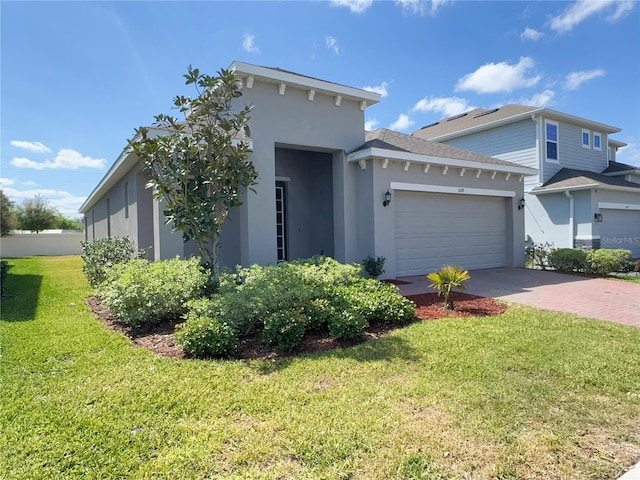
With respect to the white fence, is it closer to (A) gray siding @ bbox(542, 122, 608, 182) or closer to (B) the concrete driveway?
(B) the concrete driveway

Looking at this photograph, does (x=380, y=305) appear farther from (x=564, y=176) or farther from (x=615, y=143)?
(x=615, y=143)

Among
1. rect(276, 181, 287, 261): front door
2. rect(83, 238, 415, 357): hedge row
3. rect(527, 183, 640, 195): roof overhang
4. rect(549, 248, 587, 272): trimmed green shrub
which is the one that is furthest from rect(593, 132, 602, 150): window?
rect(83, 238, 415, 357): hedge row

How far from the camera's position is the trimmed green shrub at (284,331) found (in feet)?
16.0

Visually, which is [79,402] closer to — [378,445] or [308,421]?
[308,421]

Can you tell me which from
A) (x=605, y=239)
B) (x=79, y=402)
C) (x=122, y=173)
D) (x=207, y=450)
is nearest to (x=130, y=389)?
(x=79, y=402)

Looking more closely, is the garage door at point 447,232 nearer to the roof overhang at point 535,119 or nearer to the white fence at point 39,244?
the roof overhang at point 535,119

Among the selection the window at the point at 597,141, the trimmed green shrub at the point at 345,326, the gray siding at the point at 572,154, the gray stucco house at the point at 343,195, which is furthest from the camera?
the window at the point at 597,141

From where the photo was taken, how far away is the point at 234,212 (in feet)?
32.3

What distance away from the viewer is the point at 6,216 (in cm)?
2662

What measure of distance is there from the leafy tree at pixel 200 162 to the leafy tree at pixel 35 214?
35.7 meters

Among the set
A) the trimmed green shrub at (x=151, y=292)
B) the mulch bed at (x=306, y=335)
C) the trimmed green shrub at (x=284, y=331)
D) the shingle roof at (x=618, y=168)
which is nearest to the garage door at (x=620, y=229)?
the shingle roof at (x=618, y=168)

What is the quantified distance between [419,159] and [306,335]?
7151 millimetres

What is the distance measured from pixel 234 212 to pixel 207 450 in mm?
7670

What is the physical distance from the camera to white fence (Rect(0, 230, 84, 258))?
29561 mm
